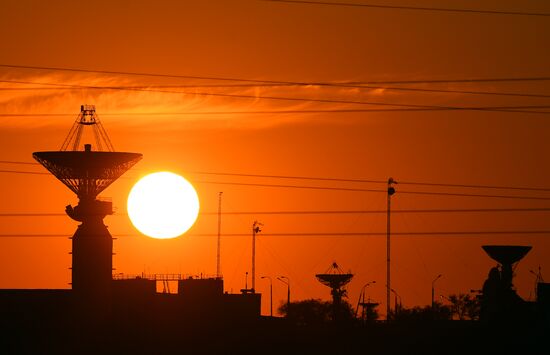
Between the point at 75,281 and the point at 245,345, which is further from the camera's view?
the point at 75,281

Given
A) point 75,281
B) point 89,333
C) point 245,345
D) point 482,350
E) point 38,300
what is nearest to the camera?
point 482,350

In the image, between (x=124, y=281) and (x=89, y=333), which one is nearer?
(x=89, y=333)

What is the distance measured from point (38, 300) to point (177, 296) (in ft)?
99.2

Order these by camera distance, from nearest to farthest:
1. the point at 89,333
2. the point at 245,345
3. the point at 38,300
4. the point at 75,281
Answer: the point at 245,345
the point at 89,333
the point at 38,300
the point at 75,281

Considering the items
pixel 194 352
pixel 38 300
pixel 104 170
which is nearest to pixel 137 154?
pixel 104 170

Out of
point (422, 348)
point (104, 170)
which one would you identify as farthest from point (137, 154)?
point (422, 348)

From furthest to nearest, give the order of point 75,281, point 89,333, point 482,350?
1. point 75,281
2. point 89,333
3. point 482,350

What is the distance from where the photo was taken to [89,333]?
13975 cm

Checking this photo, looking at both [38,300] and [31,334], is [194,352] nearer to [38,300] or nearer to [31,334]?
[31,334]

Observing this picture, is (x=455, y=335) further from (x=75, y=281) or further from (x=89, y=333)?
(x=75, y=281)

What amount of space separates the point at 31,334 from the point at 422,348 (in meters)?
45.2

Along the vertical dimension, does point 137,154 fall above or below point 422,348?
above

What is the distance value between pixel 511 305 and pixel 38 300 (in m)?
60.9

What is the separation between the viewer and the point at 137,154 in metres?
156
